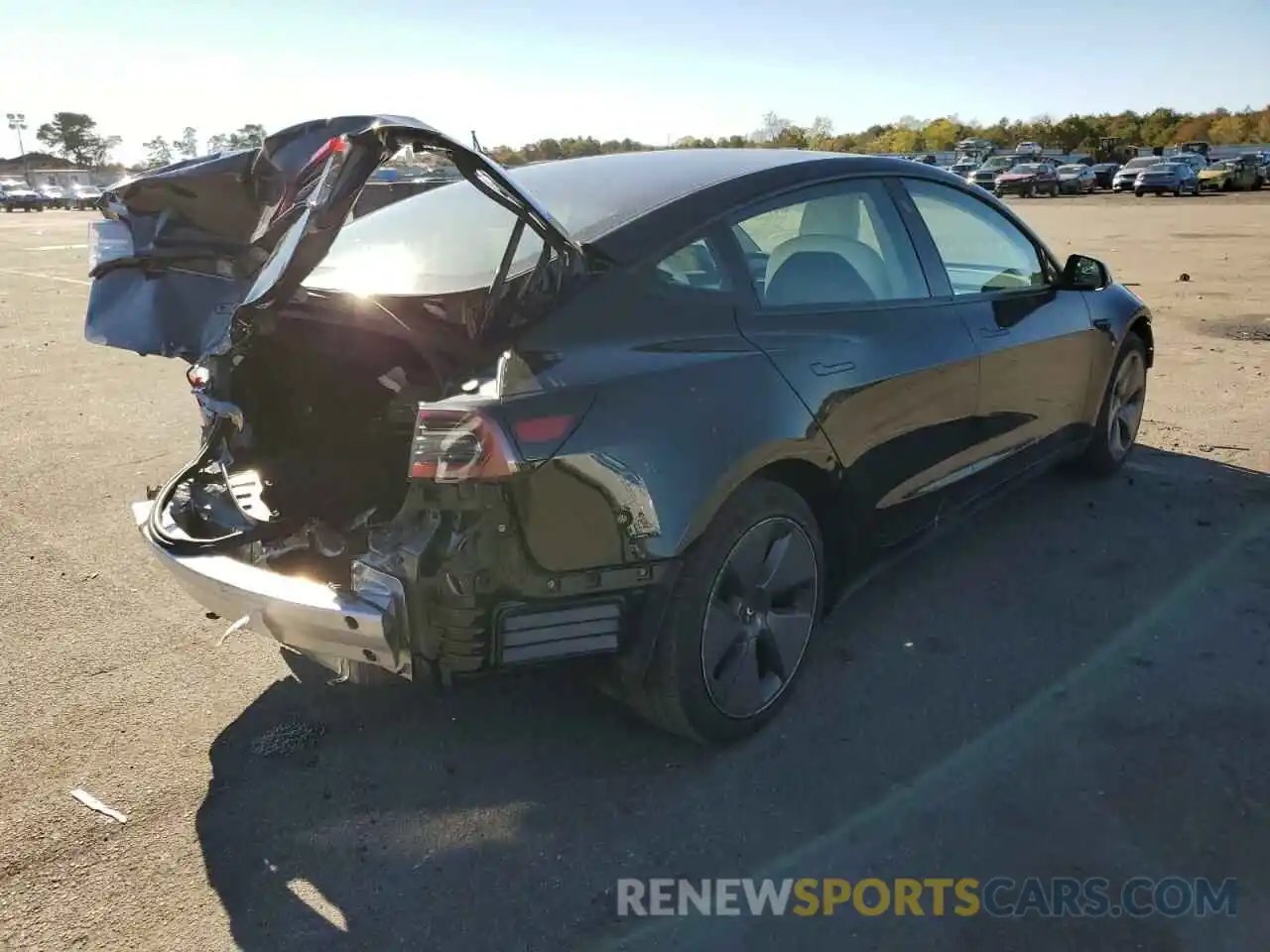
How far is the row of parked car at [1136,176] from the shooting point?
37594mm

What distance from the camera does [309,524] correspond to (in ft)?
9.10

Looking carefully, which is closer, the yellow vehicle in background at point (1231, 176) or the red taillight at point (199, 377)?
the red taillight at point (199, 377)

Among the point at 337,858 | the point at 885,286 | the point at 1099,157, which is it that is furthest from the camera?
the point at 1099,157

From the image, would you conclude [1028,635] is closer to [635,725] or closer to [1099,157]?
[635,725]

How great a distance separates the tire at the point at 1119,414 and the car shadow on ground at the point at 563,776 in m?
1.20

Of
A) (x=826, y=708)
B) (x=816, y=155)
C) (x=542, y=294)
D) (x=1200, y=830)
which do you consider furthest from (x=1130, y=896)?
(x=816, y=155)

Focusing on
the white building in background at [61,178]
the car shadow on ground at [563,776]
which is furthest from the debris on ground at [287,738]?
the white building in background at [61,178]

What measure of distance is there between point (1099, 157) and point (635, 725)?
259 feet

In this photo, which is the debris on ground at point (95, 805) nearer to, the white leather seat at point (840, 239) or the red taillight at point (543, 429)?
the red taillight at point (543, 429)

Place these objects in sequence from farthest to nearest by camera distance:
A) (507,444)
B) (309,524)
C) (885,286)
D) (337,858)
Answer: (885,286)
(309,524)
(337,858)
(507,444)

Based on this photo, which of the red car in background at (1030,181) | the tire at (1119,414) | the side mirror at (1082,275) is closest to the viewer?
the side mirror at (1082,275)

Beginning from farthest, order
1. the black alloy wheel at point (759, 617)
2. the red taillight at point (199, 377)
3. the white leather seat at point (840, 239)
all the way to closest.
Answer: the white leather seat at point (840, 239) < the red taillight at point (199, 377) < the black alloy wheel at point (759, 617)

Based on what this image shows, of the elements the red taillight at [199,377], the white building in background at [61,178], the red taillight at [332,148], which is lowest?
the white building in background at [61,178]
